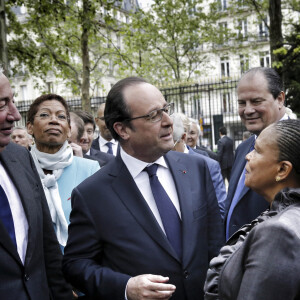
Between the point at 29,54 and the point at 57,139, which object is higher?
the point at 29,54

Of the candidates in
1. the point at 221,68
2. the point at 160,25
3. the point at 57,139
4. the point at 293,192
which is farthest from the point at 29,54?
the point at 221,68

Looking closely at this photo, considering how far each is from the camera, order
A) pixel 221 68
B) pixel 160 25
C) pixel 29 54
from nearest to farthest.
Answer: pixel 29 54 < pixel 160 25 < pixel 221 68

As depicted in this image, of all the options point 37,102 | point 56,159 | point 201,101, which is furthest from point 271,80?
point 201,101

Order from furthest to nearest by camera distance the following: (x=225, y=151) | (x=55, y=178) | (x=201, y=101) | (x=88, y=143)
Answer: (x=201, y=101), (x=225, y=151), (x=88, y=143), (x=55, y=178)

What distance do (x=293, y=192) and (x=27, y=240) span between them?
5.02ft

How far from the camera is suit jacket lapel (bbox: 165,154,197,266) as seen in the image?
229cm

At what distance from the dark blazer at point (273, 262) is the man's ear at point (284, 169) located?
337 millimetres

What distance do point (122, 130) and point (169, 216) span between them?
0.67 meters

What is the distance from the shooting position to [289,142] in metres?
1.89

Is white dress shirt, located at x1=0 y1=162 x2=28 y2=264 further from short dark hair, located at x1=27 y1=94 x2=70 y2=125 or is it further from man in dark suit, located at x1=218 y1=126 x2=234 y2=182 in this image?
man in dark suit, located at x1=218 y1=126 x2=234 y2=182

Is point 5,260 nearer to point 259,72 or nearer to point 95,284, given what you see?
point 95,284

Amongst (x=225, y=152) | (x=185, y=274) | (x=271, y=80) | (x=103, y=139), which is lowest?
(x=225, y=152)

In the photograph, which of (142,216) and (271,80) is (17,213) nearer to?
(142,216)

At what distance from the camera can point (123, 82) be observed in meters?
2.57
